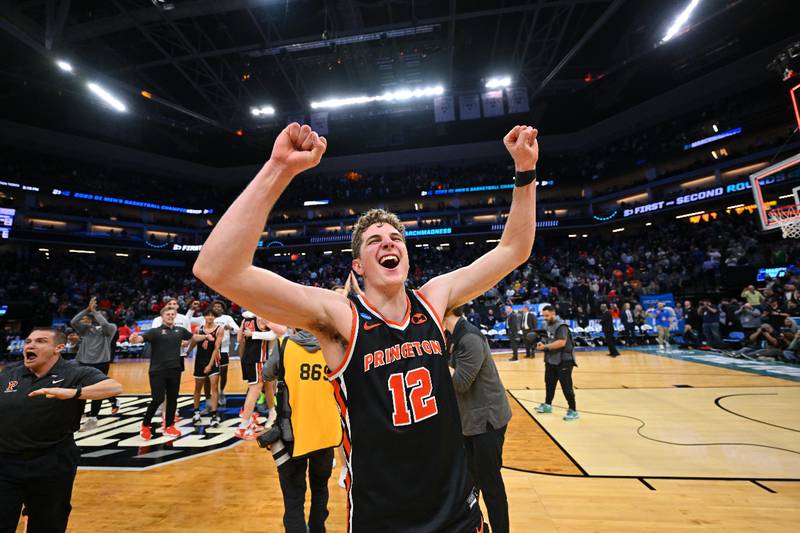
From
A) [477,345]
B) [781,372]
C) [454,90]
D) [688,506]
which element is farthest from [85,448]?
[454,90]

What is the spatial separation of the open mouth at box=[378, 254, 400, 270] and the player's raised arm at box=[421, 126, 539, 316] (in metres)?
0.28

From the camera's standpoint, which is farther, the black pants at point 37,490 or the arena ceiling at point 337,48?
the arena ceiling at point 337,48

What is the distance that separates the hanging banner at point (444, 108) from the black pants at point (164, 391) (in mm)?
19607

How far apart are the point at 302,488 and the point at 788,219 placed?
13.2m

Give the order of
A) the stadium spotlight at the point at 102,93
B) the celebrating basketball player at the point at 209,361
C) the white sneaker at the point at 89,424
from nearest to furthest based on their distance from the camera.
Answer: the white sneaker at the point at 89,424, the celebrating basketball player at the point at 209,361, the stadium spotlight at the point at 102,93

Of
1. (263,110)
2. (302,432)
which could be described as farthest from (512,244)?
(263,110)

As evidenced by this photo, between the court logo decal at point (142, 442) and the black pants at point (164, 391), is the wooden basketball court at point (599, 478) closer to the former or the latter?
the court logo decal at point (142, 442)

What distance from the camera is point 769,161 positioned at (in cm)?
2381

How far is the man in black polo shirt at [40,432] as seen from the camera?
275 cm

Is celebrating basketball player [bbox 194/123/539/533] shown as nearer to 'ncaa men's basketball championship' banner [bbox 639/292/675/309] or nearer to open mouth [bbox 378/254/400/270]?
open mouth [bbox 378/254/400/270]

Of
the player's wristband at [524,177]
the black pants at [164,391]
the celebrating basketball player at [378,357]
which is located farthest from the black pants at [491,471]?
the black pants at [164,391]

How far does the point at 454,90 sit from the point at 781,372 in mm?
19744

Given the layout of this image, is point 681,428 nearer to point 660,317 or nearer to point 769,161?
point 660,317

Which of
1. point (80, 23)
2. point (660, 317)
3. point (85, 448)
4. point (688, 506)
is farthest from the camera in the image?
point (80, 23)
